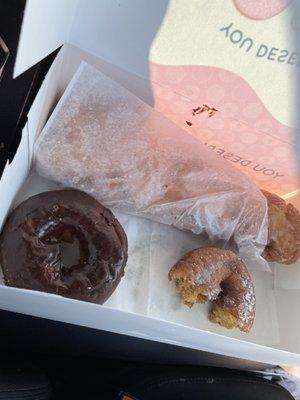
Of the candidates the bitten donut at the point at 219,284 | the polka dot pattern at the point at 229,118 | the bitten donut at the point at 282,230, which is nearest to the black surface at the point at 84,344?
the bitten donut at the point at 219,284

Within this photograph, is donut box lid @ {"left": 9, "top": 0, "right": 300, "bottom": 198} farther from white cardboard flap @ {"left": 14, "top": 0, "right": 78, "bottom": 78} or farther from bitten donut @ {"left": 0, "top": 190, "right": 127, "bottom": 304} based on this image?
bitten donut @ {"left": 0, "top": 190, "right": 127, "bottom": 304}

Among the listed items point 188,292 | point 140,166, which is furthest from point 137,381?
point 140,166

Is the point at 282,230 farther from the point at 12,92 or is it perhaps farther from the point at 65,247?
the point at 12,92

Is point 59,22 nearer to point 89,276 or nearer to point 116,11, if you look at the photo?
point 116,11

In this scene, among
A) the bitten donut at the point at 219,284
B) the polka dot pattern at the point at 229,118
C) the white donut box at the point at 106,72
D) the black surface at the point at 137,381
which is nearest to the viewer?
the white donut box at the point at 106,72

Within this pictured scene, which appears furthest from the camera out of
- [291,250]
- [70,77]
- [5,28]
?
[291,250]

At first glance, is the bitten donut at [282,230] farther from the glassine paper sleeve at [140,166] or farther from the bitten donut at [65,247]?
the bitten donut at [65,247]

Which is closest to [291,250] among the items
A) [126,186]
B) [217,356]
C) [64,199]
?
[217,356]
